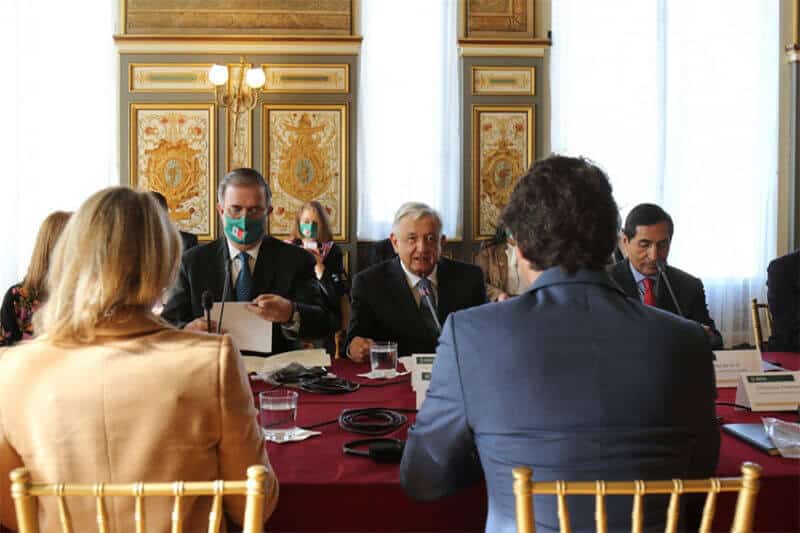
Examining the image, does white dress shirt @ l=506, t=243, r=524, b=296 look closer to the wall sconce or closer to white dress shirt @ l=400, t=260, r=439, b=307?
white dress shirt @ l=400, t=260, r=439, b=307

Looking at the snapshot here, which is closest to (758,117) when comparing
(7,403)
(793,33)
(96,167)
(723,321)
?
(793,33)

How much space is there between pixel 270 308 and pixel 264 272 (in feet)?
2.07

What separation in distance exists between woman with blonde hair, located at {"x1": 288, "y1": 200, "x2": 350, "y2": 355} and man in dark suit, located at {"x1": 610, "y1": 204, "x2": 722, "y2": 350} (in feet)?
7.87

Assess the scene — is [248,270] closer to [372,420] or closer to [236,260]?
[236,260]

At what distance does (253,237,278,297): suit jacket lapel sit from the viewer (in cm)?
316

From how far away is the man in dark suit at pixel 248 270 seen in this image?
9.82 ft

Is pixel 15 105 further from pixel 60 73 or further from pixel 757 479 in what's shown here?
pixel 757 479

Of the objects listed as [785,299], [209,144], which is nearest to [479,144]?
[209,144]

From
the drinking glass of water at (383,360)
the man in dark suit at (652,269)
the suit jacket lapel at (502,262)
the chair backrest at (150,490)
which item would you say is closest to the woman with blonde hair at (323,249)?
the suit jacket lapel at (502,262)

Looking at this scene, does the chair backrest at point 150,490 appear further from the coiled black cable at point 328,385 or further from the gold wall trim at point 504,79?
the gold wall trim at point 504,79

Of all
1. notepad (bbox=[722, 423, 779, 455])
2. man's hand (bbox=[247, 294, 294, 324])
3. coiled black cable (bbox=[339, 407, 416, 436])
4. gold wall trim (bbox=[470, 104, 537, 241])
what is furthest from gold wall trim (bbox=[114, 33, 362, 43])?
notepad (bbox=[722, 423, 779, 455])

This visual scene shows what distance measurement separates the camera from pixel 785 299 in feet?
12.0

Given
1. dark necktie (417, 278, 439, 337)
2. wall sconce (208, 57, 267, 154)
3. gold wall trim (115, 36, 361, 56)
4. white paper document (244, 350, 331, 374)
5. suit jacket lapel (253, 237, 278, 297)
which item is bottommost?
white paper document (244, 350, 331, 374)

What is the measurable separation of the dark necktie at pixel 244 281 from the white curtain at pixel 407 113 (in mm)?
3354
